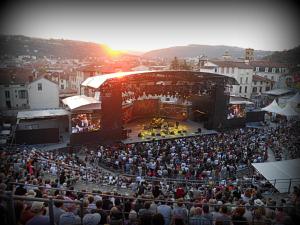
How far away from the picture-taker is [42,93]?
3134cm

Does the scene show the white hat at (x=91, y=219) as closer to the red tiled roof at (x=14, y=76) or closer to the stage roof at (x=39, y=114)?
the stage roof at (x=39, y=114)

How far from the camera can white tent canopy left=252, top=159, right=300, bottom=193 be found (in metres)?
10.3

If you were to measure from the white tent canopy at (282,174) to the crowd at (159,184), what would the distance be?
638 millimetres

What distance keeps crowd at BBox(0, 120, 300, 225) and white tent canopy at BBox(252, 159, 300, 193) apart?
0.64 metres

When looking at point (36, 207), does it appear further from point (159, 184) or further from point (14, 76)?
point (14, 76)

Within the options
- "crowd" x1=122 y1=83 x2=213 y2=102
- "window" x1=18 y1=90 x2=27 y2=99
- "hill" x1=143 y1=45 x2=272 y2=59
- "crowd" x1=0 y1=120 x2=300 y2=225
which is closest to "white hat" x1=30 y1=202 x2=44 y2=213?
"crowd" x1=0 y1=120 x2=300 y2=225

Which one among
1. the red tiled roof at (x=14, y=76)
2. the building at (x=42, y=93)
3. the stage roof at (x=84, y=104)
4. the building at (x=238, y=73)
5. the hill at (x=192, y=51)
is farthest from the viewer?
the hill at (x=192, y=51)

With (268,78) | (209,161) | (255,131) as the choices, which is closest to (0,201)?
(209,161)

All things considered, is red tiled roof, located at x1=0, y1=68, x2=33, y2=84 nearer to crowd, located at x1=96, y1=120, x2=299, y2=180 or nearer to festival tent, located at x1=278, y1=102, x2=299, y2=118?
crowd, located at x1=96, y1=120, x2=299, y2=180

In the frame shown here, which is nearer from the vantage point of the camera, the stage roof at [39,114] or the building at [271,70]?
the stage roof at [39,114]

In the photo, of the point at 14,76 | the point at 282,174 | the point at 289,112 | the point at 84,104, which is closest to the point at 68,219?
the point at 282,174

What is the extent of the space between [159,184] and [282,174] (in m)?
5.10

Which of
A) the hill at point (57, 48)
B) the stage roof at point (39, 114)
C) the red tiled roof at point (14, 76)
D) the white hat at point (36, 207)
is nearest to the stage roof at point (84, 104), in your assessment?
the stage roof at point (39, 114)

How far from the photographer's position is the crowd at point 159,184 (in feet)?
19.6
